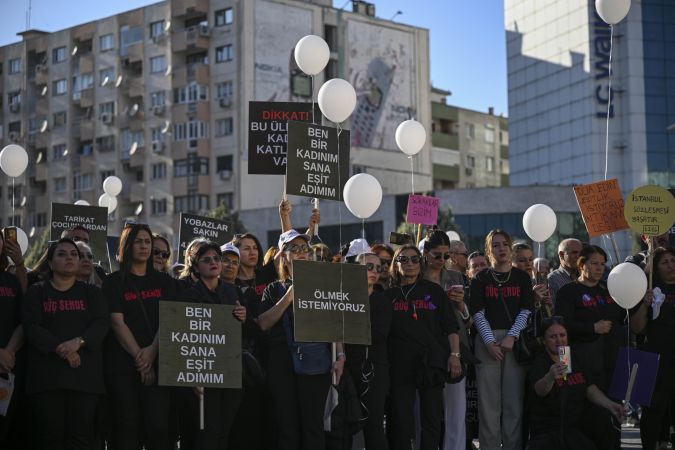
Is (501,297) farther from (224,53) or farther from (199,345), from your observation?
(224,53)

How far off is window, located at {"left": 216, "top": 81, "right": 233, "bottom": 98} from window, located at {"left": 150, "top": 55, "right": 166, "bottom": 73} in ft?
13.8

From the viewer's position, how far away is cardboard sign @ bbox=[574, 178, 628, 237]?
565 inches

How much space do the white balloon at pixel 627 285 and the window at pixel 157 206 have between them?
217ft

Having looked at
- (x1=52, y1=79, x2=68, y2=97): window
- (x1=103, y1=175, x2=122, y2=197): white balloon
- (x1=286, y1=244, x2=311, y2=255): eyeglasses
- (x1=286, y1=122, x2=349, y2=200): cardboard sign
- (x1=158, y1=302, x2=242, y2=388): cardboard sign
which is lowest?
(x1=158, y1=302, x2=242, y2=388): cardboard sign

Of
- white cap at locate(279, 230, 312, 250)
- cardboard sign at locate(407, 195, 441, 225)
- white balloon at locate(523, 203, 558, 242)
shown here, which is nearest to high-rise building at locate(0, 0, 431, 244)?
cardboard sign at locate(407, 195, 441, 225)

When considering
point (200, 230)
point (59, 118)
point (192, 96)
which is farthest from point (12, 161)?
point (59, 118)

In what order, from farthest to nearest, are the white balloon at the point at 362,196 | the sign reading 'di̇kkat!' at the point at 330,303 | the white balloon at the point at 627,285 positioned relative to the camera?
the white balloon at the point at 362,196
the white balloon at the point at 627,285
the sign reading 'di̇kkat!' at the point at 330,303

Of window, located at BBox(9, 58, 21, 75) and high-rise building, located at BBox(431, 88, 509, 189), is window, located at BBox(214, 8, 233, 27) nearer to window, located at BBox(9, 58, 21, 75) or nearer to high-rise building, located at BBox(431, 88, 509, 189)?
window, located at BBox(9, 58, 21, 75)

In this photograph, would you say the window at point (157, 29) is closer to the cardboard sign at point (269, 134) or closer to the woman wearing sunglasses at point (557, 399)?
the cardboard sign at point (269, 134)

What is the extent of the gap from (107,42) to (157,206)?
11.4 metres

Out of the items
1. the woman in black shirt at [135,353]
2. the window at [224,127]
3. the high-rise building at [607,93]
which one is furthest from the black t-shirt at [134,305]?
the high-rise building at [607,93]

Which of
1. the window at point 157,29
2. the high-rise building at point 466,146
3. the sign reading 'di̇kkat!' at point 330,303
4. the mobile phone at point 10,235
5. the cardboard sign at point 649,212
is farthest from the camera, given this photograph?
the high-rise building at point 466,146

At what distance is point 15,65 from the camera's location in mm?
87875

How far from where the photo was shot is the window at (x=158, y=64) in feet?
254
